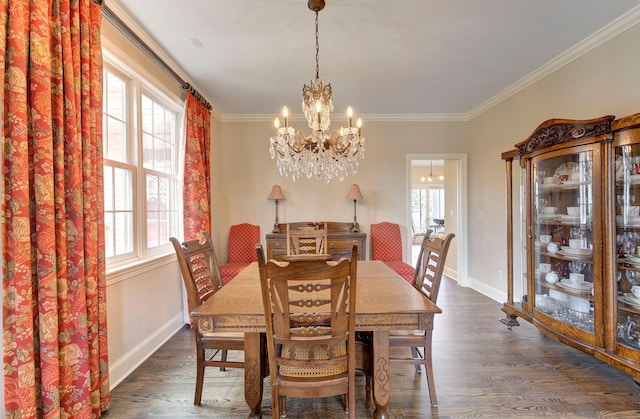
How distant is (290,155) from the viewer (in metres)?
2.34

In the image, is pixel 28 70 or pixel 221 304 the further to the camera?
pixel 221 304

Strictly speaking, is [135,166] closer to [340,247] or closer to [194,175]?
[194,175]

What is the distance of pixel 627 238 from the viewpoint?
2064 mm

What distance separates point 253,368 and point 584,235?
2667 mm

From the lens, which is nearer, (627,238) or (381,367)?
(381,367)

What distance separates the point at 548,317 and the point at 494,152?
2259mm

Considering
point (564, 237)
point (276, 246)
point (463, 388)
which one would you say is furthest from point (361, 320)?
point (276, 246)

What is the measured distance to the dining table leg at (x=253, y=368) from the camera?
64.4 inches

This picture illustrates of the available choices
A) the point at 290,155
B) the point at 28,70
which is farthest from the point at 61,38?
the point at 290,155

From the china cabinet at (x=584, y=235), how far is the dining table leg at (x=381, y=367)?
1701 millimetres

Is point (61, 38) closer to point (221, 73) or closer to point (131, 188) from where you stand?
point (131, 188)

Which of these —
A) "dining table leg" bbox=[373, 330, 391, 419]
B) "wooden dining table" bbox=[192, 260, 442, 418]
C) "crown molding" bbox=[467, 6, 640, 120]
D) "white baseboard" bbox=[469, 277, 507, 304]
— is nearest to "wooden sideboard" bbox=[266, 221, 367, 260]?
"white baseboard" bbox=[469, 277, 507, 304]

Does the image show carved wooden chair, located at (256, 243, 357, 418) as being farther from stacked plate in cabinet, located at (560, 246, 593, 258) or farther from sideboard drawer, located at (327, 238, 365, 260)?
sideboard drawer, located at (327, 238, 365, 260)

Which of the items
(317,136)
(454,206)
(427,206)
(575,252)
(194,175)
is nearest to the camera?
(317,136)
